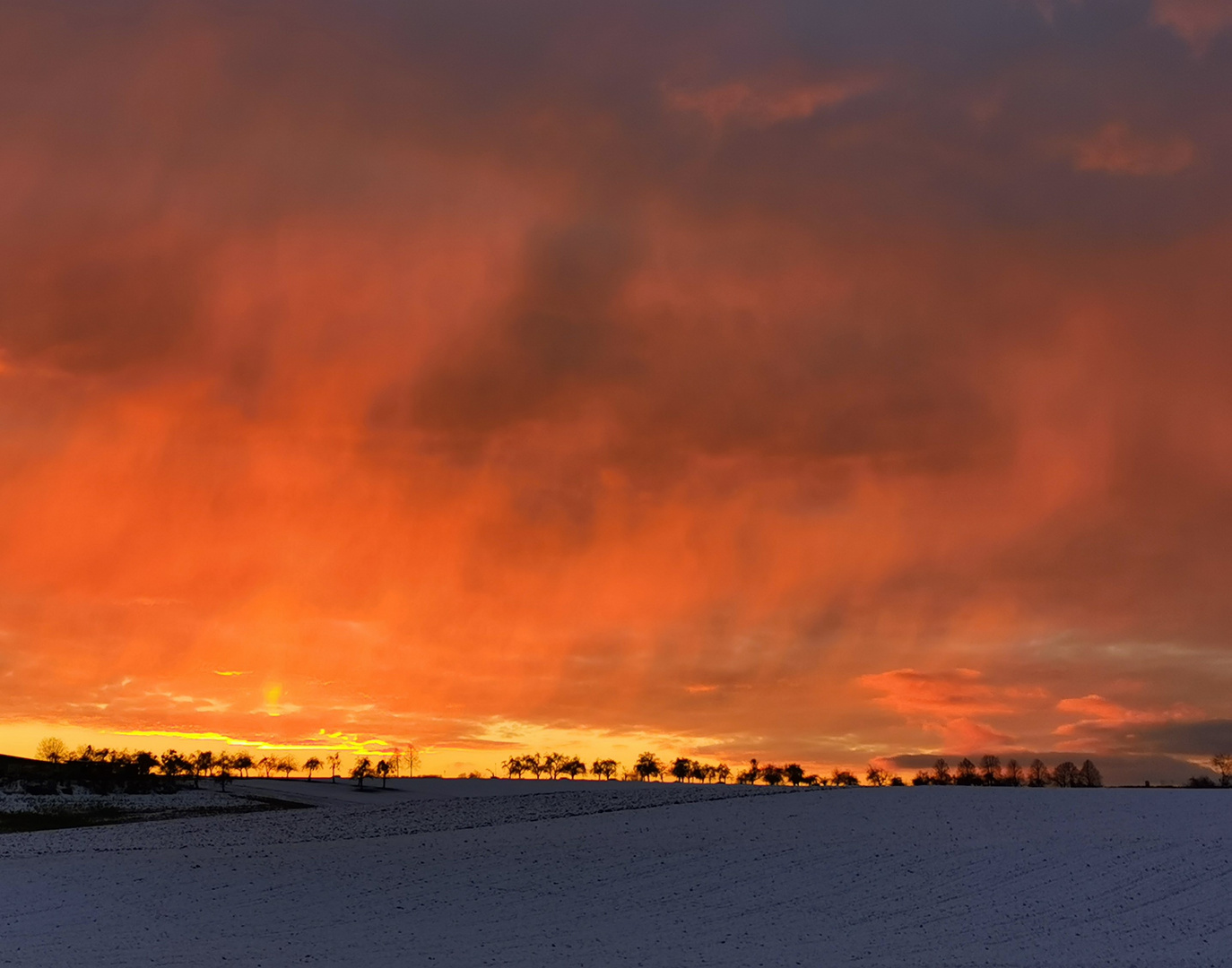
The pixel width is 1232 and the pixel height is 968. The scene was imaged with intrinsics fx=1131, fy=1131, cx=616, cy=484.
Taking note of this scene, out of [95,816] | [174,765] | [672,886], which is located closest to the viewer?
[672,886]

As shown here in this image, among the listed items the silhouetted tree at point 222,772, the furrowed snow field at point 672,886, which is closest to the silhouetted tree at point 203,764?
the silhouetted tree at point 222,772

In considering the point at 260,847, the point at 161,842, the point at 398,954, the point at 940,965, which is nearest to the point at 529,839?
the point at 260,847

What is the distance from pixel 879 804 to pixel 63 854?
1992 inches

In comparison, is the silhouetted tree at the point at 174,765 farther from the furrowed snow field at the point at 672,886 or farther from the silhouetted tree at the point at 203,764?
the furrowed snow field at the point at 672,886

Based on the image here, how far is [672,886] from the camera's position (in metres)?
53.1

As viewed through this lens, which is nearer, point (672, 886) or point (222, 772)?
point (672, 886)

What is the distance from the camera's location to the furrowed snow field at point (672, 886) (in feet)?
134

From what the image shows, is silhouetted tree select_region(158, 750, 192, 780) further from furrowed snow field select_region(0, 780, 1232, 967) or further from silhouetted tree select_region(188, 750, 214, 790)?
furrowed snow field select_region(0, 780, 1232, 967)

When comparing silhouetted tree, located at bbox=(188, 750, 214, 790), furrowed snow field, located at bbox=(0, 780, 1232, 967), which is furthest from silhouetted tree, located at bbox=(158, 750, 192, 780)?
furrowed snow field, located at bbox=(0, 780, 1232, 967)

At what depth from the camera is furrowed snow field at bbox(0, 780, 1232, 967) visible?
40.8 meters

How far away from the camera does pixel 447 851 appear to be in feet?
214

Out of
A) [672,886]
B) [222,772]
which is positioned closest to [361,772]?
[222,772]

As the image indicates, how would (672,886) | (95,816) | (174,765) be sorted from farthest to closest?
(174,765) < (95,816) < (672,886)

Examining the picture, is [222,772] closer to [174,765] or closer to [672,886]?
[174,765]
